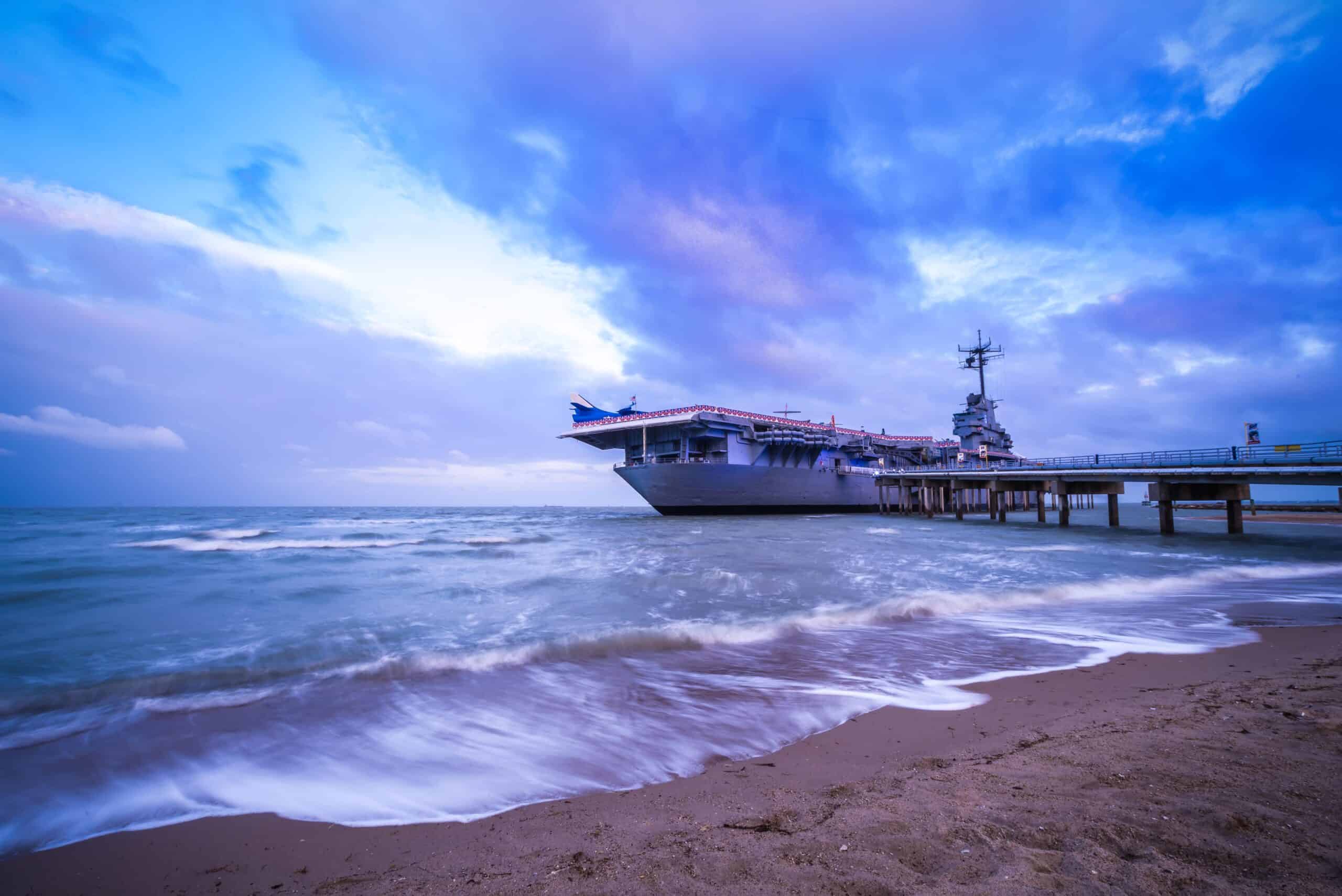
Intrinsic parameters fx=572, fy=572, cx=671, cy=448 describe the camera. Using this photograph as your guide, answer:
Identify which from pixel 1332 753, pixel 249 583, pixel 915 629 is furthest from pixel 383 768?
pixel 249 583

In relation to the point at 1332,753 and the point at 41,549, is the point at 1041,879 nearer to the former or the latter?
the point at 1332,753

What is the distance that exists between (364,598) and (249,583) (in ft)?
15.5

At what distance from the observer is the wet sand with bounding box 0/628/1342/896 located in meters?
2.33

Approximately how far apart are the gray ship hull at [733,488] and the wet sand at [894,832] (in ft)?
110

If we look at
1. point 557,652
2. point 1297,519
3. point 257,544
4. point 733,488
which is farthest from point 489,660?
point 1297,519

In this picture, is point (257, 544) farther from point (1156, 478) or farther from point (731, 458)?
point (1156, 478)

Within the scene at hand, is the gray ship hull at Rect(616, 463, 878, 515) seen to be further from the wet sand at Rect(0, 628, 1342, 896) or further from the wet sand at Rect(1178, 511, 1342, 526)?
the wet sand at Rect(0, 628, 1342, 896)

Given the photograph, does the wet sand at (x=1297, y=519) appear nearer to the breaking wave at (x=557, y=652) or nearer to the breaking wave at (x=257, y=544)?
the breaking wave at (x=557, y=652)

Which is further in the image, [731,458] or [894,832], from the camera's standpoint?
[731,458]

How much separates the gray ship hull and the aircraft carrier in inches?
2.5

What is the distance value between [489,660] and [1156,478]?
3227 centimetres

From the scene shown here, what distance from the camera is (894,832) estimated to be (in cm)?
271

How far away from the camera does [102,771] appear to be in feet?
14.5

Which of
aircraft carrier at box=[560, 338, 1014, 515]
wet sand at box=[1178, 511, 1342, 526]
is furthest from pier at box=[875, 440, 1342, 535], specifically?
wet sand at box=[1178, 511, 1342, 526]
